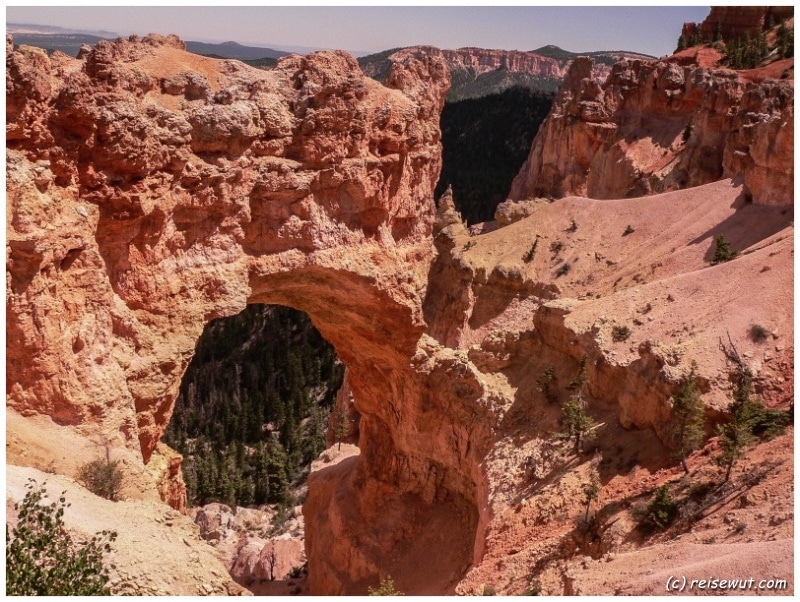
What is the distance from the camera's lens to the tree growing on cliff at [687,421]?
18953mm

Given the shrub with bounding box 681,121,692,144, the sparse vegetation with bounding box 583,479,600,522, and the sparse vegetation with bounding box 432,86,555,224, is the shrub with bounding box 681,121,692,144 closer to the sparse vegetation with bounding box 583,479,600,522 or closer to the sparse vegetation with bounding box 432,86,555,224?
the sparse vegetation with bounding box 432,86,555,224

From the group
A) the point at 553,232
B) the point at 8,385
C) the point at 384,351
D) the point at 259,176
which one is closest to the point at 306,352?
the point at 553,232

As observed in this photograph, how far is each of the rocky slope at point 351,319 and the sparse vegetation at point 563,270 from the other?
1437 centimetres

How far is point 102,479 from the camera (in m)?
15.0

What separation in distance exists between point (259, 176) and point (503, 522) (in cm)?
1202

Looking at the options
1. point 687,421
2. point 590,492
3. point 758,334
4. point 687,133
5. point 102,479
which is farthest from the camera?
point 687,133

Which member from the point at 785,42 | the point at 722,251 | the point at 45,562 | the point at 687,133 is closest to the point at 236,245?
the point at 45,562

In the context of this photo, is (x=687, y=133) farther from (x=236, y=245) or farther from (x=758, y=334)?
(x=236, y=245)

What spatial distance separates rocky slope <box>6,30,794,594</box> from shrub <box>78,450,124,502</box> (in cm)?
44

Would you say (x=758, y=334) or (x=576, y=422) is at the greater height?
(x=758, y=334)

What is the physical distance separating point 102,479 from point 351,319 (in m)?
12.5

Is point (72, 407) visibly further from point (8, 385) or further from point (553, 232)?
point (553, 232)

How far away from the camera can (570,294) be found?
41594 millimetres

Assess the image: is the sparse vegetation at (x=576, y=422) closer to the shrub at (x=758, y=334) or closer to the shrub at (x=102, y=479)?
the shrub at (x=758, y=334)
